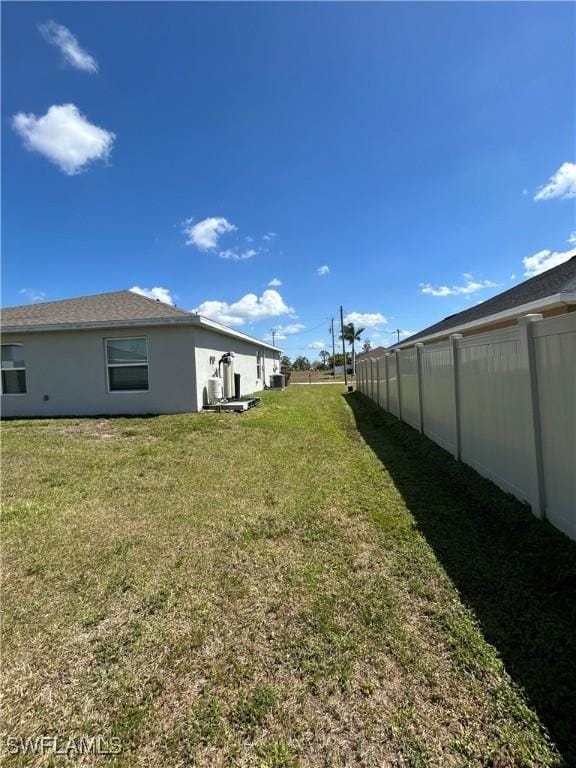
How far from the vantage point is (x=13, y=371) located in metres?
11.2

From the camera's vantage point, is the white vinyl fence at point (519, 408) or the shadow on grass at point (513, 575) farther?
the white vinyl fence at point (519, 408)

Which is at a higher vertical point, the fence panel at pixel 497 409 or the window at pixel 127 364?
the window at pixel 127 364

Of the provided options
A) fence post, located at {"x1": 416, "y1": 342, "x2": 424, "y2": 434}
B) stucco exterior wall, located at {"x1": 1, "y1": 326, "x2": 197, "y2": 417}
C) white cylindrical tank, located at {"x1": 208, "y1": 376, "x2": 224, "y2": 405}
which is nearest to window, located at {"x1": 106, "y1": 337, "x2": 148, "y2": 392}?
stucco exterior wall, located at {"x1": 1, "y1": 326, "x2": 197, "y2": 417}

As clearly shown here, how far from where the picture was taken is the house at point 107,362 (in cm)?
1027

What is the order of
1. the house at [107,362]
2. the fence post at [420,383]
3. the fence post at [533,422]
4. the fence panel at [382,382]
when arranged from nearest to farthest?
the fence post at [533,422] < the fence post at [420,383] < the house at [107,362] < the fence panel at [382,382]

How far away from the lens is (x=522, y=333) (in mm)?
3184

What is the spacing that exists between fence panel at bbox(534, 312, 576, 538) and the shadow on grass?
9.0 inches

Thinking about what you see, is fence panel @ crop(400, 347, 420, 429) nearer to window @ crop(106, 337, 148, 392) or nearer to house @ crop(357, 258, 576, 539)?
house @ crop(357, 258, 576, 539)

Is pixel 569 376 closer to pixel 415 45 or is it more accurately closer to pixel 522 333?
pixel 522 333

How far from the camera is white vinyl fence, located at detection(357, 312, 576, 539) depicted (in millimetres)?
2680

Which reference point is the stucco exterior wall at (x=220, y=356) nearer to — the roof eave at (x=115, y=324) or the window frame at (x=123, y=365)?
the roof eave at (x=115, y=324)

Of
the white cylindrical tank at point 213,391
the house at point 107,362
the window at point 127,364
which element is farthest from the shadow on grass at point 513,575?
the window at point 127,364

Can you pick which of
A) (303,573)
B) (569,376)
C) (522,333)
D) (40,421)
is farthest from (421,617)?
(40,421)

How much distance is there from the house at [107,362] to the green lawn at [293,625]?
6.08 m
